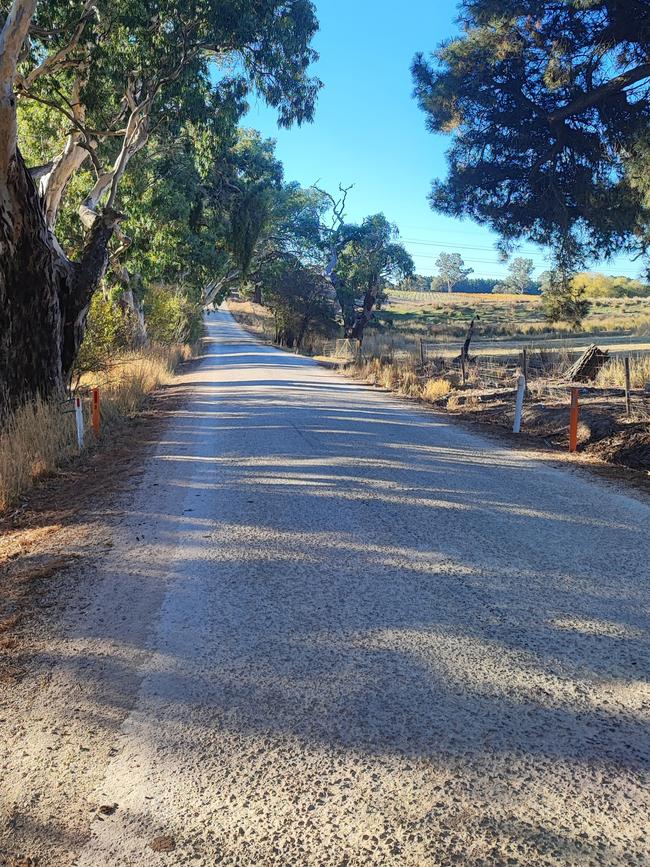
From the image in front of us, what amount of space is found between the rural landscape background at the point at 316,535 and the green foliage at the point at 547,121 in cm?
6

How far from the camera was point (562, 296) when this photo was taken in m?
18.2

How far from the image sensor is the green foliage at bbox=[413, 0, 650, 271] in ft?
39.2

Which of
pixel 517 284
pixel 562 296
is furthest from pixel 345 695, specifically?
pixel 517 284

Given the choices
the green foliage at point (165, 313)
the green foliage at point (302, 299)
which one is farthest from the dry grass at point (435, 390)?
the green foliage at point (302, 299)

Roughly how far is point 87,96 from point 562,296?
40.9ft

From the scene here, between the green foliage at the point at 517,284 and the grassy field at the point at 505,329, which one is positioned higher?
the green foliage at the point at 517,284

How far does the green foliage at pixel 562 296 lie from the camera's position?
619 inches

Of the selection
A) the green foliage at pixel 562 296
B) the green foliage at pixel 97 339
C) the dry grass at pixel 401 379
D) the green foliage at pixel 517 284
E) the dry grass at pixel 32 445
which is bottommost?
the dry grass at pixel 32 445

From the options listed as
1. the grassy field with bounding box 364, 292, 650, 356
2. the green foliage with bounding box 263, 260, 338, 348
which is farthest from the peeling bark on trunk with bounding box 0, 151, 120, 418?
the green foliage with bounding box 263, 260, 338, 348

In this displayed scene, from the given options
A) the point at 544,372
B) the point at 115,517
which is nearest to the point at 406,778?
the point at 115,517

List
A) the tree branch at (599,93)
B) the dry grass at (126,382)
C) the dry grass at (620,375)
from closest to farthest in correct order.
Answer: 1. the tree branch at (599,93)
2. the dry grass at (126,382)
3. the dry grass at (620,375)

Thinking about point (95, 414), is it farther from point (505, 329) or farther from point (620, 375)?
point (505, 329)

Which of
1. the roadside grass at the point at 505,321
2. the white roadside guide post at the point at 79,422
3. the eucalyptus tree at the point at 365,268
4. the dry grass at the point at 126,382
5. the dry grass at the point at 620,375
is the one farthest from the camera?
the roadside grass at the point at 505,321

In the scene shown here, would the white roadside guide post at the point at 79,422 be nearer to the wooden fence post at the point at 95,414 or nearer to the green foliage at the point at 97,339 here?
the wooden fence post at the point at 95,414
